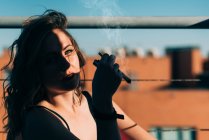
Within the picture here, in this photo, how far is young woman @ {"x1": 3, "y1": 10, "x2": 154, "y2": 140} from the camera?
166cm

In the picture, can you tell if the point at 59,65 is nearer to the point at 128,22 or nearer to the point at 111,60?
the point at 111,60

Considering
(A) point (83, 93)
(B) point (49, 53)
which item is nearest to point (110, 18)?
(A) point (83, 93)

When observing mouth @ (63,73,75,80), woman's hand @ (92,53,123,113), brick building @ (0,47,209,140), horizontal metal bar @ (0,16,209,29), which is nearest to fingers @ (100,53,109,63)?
woman's hand @ (92,53,123,113)

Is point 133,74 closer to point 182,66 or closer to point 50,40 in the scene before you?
point 182,66

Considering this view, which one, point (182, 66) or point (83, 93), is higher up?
point (83, 93)

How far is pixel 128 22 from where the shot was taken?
225cm

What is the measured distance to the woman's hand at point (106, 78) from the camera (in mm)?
1622

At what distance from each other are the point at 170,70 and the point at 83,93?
1376 inches

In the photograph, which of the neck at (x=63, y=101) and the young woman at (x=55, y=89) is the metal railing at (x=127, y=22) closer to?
the young woman at (x=55, y=89)

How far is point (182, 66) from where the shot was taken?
3666 cm

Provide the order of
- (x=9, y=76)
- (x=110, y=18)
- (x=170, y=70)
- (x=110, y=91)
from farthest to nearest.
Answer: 1. (x=170, y=70)
2. (x=110, y=18)
3. (x=9, y=76)
4. (x=110, y=91)

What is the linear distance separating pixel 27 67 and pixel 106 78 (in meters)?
0.32

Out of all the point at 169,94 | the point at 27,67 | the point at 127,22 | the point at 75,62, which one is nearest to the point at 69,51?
the point at 75,62

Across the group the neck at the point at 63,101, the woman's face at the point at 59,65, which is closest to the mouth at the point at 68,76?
the woman's face at the point at 59,65
